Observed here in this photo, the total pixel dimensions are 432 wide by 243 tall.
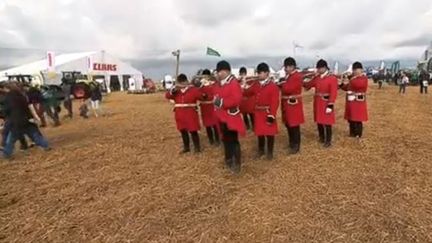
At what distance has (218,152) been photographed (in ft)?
28.5

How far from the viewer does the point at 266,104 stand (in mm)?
7527

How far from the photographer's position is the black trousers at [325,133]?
8.72m

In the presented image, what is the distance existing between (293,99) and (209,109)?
1903mm

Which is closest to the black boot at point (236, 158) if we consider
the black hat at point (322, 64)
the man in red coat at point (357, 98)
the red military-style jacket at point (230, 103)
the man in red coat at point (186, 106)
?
the red military-style jacket at point (230, 103)

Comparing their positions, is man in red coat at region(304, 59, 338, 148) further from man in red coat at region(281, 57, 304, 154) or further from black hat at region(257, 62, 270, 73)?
black hat at region(257, 62, 270, 73)

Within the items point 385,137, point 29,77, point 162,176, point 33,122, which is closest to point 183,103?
point 162,176

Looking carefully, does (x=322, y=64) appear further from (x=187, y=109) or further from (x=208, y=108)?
(x=187, y=109)

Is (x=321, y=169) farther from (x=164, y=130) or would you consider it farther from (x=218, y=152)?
(x=164, y=130)

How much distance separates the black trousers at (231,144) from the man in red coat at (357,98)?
11.3ft

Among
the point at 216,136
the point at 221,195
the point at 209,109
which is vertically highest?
the point at 209,109

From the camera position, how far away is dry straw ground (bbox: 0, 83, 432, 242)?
4.92 meters

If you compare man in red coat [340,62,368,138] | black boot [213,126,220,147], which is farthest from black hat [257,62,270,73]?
man in red coat [340,62,368,138]

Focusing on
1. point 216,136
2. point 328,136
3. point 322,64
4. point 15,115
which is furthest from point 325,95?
point 15,115

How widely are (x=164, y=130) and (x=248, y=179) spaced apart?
6277 millimetres
